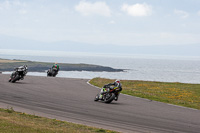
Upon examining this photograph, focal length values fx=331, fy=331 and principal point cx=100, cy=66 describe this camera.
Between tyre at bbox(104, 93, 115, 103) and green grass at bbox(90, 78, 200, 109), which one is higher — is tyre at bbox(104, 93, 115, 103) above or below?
below

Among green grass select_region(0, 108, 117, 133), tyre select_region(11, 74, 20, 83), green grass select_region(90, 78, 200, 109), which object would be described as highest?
green grass select_region(90, 78, 200, 109)

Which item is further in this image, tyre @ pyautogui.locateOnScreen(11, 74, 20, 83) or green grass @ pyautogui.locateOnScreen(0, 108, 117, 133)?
tyre @ pyautogui.locateOnScreen(11, 74, 20, 83)

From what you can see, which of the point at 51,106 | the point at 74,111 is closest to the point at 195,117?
the point at 74,111

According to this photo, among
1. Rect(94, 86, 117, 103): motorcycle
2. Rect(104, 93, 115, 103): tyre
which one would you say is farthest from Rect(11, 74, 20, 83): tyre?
Rect(104, 93, 115, 103): tyre

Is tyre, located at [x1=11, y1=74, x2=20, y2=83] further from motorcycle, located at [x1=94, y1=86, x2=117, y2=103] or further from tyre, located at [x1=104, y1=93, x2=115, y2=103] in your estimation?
tyre, located at [x1=104, y1=93, x2=115, y2=103]

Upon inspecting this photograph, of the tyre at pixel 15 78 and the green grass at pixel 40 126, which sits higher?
the tyre at pixel 15 78

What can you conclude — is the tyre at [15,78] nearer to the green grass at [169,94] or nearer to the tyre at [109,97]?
the green grass at [169,94]

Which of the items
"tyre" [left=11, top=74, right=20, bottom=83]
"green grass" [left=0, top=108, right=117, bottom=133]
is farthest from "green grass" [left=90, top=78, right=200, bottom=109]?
"green grass" [left=0, top=108, right=117, bottom=133]

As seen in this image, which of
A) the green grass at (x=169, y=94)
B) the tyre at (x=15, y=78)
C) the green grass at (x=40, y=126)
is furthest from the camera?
the tyre at (x=15, y=78)

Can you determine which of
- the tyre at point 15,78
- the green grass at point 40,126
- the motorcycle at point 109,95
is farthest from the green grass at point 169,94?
the green grass at point 40,126

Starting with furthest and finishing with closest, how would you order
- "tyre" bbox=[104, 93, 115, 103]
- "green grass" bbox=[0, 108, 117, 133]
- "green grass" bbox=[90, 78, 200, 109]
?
"green grass" bbox=[90, 78, 200, 109] → "tyre" bbox=[104, 93, 115, 103] → "green grass" bbox=[0, 108, 117, 133]

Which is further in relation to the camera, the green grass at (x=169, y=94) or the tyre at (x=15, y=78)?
the tyre at (x=15, y=78)

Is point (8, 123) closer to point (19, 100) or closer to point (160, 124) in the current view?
point (160, 124)

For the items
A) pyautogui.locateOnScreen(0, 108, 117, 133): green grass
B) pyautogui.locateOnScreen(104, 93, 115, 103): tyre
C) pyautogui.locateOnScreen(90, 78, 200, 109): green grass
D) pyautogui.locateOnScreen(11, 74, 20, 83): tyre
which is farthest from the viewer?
pyautogui.locateOnScreen(11, 74, 20, 83): tyre
